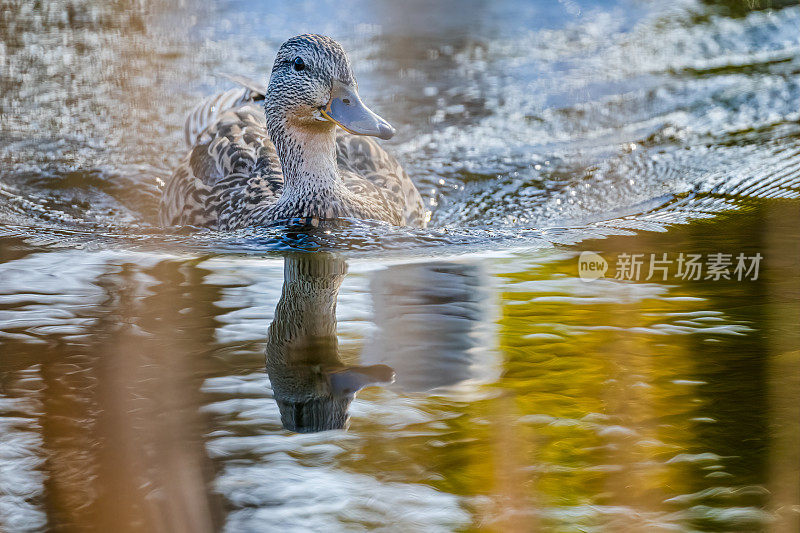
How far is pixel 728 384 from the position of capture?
3180 millimetres

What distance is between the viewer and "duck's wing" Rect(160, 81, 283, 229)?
5.88 metres

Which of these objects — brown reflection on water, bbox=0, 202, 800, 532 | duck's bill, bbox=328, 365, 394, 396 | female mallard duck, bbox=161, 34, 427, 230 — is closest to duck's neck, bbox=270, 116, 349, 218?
female mallard duck, bbox=161, 34, 427, 230

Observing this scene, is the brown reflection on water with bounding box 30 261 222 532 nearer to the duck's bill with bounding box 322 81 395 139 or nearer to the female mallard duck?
the duck's bill with bounding box 322 81 395 139

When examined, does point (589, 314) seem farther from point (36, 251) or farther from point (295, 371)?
point (36, 251)

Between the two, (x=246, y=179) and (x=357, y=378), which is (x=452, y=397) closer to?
(x=357, y=378)

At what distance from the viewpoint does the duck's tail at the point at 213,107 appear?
24.0ft

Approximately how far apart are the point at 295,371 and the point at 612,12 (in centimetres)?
794

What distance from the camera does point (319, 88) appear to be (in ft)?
17.9

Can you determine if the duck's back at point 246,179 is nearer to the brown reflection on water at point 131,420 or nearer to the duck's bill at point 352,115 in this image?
the duck's bill at point 352,115

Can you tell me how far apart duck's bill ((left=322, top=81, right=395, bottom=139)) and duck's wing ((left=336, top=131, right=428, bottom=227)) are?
2.15ft

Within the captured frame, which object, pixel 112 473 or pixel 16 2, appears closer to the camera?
pixel 112 473

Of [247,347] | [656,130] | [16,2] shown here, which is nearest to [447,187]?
[656,130]

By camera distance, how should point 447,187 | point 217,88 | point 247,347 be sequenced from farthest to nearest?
point 217,88 → point 447,187 → point 247,347

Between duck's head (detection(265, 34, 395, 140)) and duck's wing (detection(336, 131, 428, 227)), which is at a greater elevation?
duck's head (detection(265, 34, 395, 140))
